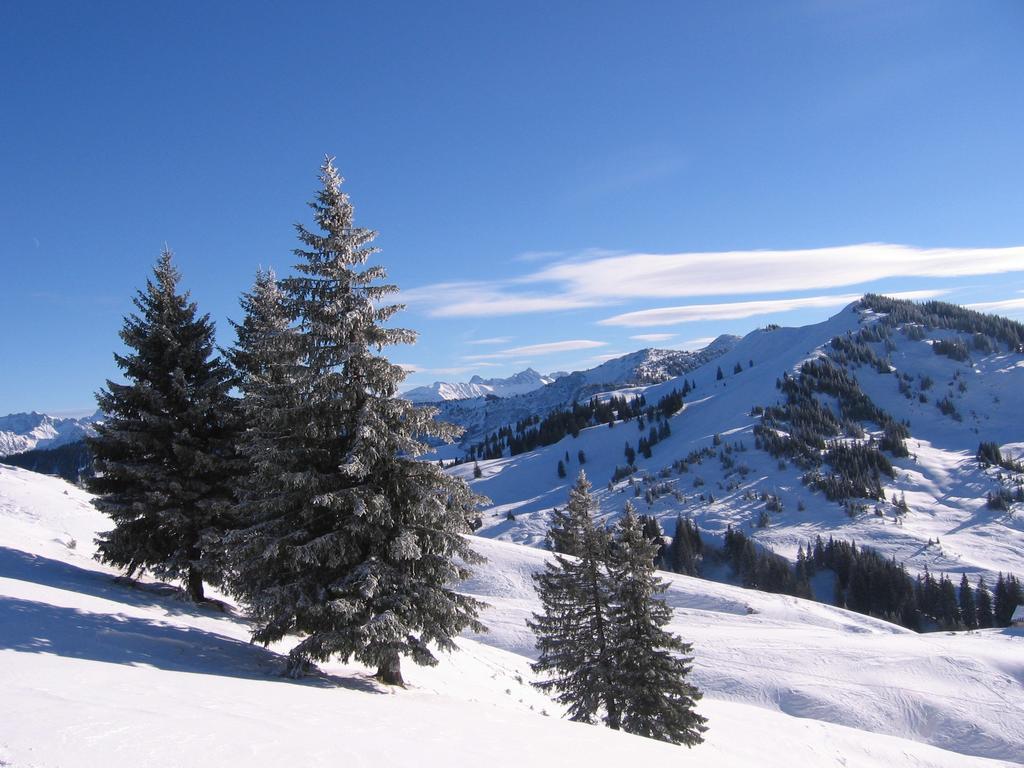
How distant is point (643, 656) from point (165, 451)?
56.9 feet

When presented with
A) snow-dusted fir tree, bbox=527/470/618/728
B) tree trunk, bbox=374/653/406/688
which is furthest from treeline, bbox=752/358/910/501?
tree trunk, bbox=374/653/406/688

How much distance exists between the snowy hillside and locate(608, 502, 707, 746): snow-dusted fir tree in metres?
96.9

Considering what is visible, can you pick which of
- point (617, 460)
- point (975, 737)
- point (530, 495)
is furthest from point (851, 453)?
point (975, 737)

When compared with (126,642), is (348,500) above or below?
above

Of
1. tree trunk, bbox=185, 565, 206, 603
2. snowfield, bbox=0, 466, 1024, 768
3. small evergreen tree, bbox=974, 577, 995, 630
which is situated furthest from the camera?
small evergreen tree, bbox=974, 577, 995, 630

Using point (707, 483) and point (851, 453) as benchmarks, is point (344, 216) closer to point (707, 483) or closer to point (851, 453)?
point (707, 483)

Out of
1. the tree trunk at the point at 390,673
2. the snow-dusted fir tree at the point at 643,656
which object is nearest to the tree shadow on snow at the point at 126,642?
the tree trunk at the point at 390,673

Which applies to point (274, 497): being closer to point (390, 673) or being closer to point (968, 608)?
point (390, 673)

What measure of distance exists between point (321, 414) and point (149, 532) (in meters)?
9.09

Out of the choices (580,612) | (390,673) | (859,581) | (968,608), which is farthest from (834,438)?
(390,673)

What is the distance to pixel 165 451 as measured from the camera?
1830cm

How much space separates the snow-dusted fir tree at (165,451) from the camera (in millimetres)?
17609

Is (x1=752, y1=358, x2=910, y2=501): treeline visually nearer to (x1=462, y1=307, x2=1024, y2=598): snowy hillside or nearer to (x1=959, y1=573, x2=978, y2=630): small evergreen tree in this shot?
(x1=462, y1=307, x2=1024, y2=598): snowy hillside

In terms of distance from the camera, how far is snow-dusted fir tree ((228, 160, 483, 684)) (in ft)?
41.9
